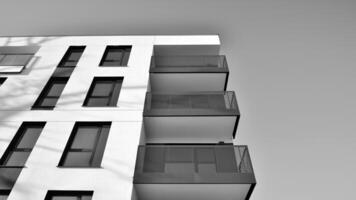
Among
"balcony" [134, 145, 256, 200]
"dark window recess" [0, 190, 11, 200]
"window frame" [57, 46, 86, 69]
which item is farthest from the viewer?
"window frame" [57, 46, 86, 69]

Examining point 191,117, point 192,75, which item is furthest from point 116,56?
point 191,117

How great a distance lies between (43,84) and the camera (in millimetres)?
12875

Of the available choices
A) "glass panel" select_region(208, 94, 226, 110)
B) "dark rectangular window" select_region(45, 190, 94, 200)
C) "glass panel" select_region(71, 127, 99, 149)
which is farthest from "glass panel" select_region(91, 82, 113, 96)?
"dark rectangular window" select_region(45, 190, 94, 200)

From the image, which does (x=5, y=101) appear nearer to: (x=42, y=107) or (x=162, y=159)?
(x=42, y=107)

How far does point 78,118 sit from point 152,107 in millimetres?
2868

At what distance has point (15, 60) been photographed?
1419 centimetres

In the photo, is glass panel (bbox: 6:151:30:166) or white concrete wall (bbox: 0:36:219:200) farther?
glass panel (bbox: 6:151:30:166)

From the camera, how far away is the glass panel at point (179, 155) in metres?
9.76

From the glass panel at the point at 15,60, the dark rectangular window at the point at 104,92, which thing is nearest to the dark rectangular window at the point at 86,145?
the dark rectangular window at the point at 104,92

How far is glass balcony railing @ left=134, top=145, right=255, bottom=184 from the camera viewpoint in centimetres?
888

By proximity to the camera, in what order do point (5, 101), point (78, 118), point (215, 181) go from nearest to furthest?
point (215, 181) → point (78, 118) → point (5, 101)

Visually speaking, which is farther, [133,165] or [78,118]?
[78,118]

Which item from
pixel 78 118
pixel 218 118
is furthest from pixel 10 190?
pixel 218 118

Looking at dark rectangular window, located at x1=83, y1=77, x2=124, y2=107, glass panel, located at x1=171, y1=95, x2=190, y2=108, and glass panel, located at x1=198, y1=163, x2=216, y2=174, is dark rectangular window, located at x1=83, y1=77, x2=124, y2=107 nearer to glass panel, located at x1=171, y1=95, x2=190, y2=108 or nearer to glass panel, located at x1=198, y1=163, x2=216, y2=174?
glass panel, located at x1=171, y1=95, x2=190, y2=108
